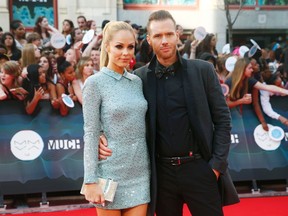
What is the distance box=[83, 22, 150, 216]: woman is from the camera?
2645 millimetres

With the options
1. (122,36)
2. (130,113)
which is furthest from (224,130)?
(122,36)

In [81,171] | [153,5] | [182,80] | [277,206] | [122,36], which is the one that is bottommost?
[277,206]

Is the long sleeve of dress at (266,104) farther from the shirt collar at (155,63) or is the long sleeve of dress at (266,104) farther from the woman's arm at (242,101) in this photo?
the shirt collar at (155,63)

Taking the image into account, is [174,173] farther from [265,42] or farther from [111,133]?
[265,42]

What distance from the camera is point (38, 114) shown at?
5.13 metres

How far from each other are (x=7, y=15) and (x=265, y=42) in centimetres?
1002

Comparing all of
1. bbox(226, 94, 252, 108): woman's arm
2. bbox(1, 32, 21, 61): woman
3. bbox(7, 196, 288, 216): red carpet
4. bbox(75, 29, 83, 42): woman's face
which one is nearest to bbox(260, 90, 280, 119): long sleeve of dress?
bbox(226, 94, 252, 108): woman's arm

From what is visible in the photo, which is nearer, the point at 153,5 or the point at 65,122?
the point at 65,122

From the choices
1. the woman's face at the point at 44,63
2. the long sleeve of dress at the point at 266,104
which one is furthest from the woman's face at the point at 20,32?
the long sleeve of dress at the point at 266,104

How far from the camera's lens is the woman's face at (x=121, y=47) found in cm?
267

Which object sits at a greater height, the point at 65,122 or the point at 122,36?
the point at 122,36

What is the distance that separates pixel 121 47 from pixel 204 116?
2.21 ft

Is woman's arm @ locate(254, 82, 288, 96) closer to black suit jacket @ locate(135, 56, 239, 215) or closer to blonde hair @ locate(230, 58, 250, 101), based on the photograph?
blonde hair @ locate(230, 58, 250, 101)

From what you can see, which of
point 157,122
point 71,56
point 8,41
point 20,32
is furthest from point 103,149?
point 20,32
